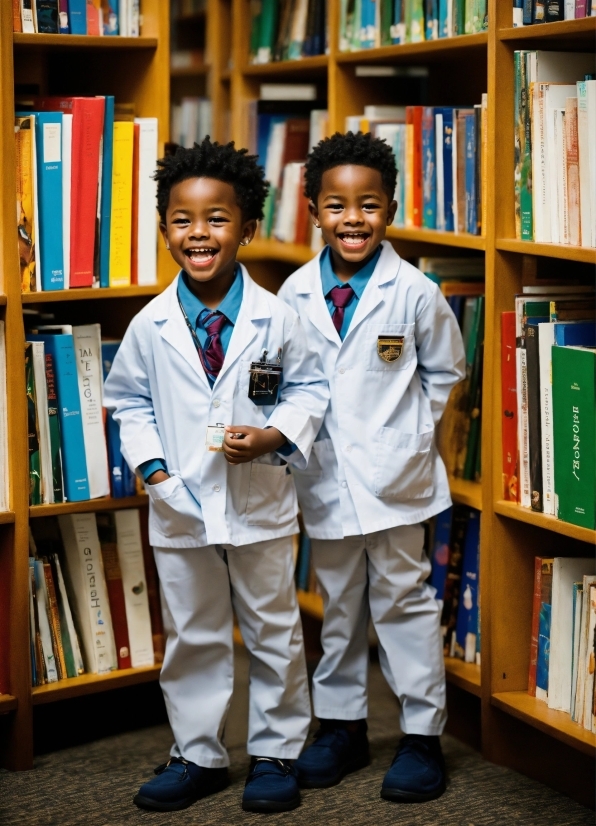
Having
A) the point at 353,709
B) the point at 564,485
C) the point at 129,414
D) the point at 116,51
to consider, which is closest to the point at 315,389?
the point at 129,414

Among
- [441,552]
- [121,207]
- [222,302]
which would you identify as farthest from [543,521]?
[121,207]

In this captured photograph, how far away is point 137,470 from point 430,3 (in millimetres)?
1242

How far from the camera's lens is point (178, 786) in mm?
2059

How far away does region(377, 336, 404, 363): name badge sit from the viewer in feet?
6.91

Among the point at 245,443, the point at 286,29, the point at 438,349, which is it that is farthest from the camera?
the point at 286,29

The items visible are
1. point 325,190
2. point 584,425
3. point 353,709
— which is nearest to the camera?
point 584,425

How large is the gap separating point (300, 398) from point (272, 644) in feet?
1.62

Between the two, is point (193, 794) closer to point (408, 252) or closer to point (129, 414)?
point (129, 414)

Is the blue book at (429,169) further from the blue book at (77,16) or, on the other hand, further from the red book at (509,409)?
the blue book at (77,16)

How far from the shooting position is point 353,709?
227 centimetres

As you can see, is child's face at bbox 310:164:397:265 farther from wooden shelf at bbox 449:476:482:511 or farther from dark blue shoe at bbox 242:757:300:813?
dark blue shoe at bbox 242:757:300:813

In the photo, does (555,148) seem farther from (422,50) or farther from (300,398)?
(300,398)

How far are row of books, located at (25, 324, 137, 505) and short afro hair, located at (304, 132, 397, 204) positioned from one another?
58 cm

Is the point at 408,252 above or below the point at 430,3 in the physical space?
below
